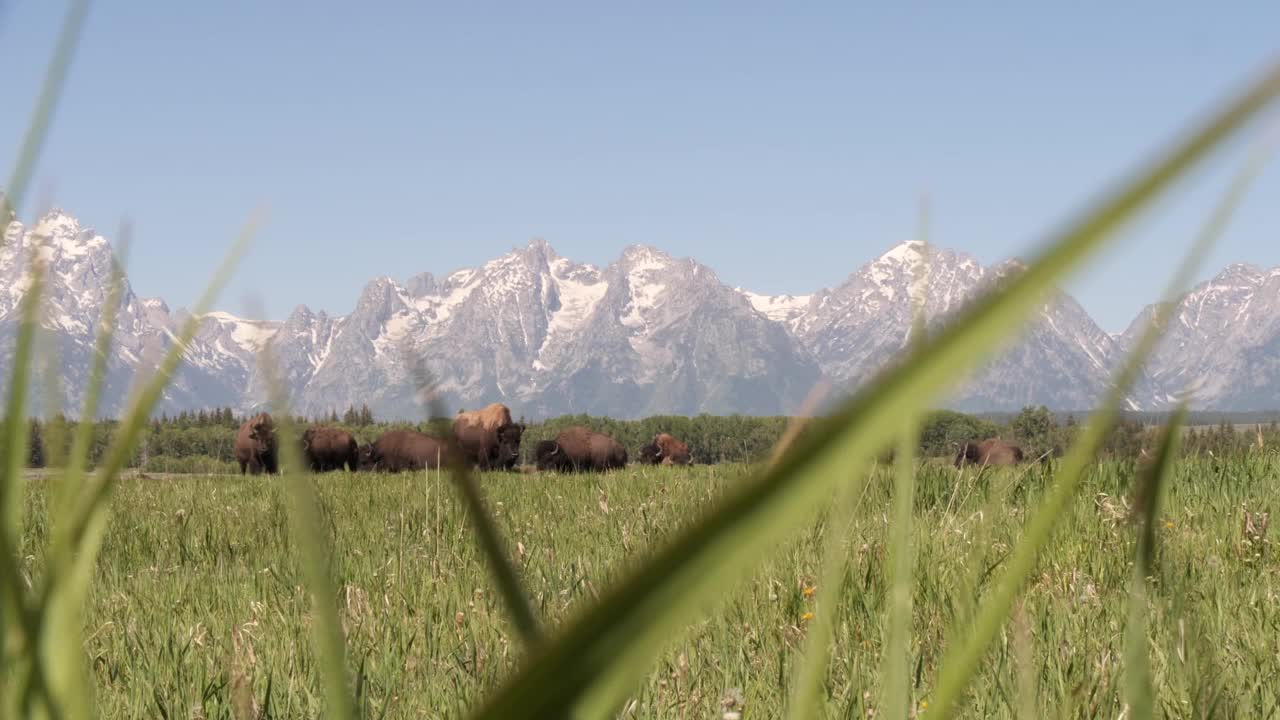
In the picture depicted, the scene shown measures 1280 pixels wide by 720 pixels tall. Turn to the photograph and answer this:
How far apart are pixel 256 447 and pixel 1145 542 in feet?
105

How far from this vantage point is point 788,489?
267 mm

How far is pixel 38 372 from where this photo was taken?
0.76 m

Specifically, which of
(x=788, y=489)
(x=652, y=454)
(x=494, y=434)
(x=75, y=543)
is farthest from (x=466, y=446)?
(x=788, y=489)

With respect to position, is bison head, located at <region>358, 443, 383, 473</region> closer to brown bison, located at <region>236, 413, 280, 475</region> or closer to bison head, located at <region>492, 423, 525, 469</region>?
brown bison, located at <region>236, 413, 280, 475</region>

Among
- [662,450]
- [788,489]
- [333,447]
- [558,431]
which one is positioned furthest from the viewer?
[662,450]

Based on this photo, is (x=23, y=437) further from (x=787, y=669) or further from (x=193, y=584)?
(x=193, y=584)

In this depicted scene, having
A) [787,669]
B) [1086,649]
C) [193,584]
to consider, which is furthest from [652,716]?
[193,584]

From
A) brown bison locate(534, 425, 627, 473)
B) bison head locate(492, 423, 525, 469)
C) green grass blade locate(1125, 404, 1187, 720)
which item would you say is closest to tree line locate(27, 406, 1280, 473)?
green grass blade locate(1125, 404, 1187, 720)

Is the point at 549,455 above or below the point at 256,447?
below

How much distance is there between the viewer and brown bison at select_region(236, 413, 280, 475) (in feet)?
96.9

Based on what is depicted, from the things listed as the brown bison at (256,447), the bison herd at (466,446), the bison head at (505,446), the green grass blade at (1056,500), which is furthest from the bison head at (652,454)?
the green grass blade at (1056,500)

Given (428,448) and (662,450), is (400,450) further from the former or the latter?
(662,450)

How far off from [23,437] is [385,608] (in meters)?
2.59

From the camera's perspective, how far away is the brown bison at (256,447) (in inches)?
1163
